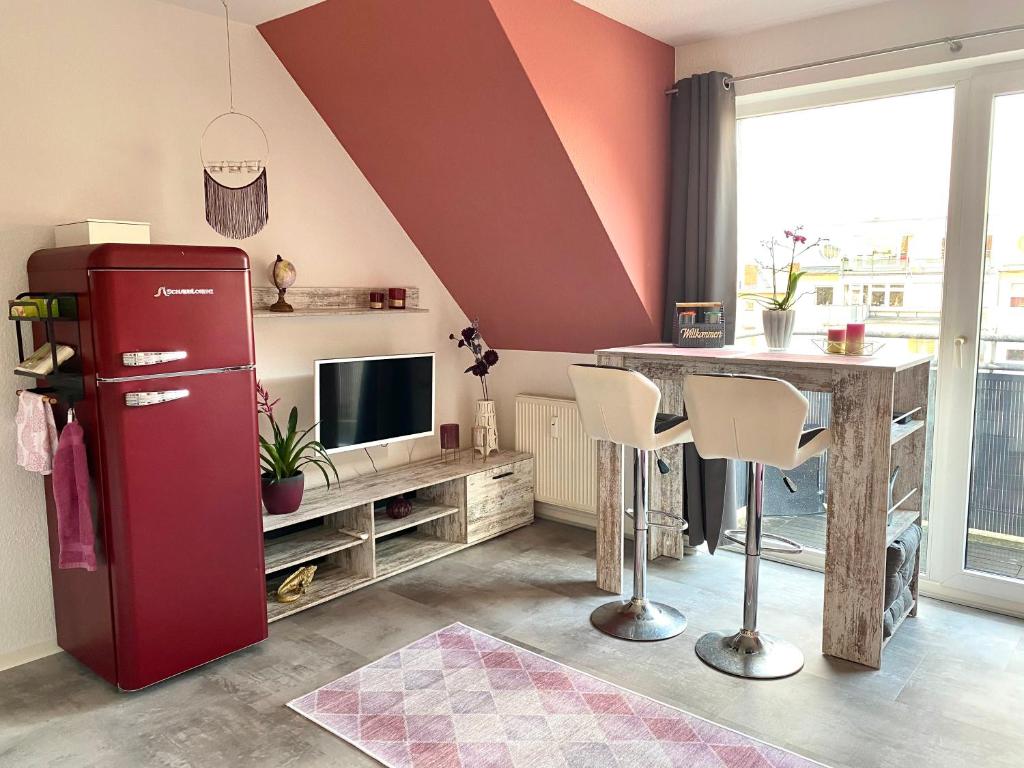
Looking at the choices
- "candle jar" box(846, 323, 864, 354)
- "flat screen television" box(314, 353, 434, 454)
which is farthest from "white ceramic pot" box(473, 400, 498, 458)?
"candle jar" box(846, 323, 864, 354)

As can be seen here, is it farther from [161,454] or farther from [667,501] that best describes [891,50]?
[161,454]

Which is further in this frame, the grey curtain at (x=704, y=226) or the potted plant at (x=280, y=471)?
the grey curtain at (x=704, y=226)

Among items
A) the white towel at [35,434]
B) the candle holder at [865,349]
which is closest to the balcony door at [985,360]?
the candle holder at [865,349]

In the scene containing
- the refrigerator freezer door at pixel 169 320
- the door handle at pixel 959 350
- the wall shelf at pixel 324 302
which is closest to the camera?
the refrigerator freezer door at pixel 169 320

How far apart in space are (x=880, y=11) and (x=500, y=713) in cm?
323

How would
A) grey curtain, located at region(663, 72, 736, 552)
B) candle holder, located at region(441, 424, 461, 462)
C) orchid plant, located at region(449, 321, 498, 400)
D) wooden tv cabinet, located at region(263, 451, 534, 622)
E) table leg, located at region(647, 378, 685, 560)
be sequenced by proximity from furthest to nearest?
orchid plant, located at region(449, 321, 498, 400) → candle holder, located at region(441, 424, 461, 462) → table leg, located at region(647, 378, 685, 560) → grey curtain, located at region(663, 72, 736, 552) → wooden tv cabinet, located at region(263, 451, 534, 622)

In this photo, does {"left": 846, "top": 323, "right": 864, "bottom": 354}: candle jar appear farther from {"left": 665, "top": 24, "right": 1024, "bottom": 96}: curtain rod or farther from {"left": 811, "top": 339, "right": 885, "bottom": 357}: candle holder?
{"left": 665, "top": 24, "right": 1024, "bottom": 96}: curtain rod

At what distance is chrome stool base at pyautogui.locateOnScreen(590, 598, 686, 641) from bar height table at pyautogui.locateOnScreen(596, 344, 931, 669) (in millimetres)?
591

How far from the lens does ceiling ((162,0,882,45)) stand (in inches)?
127

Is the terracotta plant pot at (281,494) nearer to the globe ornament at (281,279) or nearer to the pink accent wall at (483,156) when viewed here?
the globe ornament at (281,279)

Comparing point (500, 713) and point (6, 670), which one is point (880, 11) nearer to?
point (500, 713)

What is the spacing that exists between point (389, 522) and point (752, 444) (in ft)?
6.42

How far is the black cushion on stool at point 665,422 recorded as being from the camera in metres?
3.08

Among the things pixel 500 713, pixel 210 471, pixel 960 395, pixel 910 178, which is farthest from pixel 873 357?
pixel 210 471
